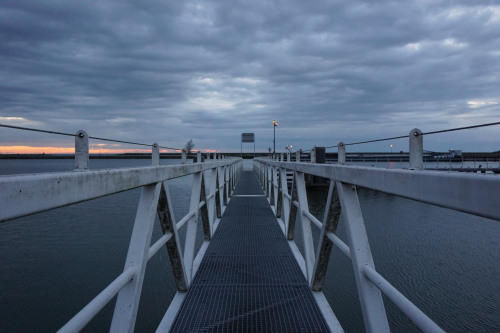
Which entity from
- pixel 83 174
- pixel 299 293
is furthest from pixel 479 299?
pixel 83 174

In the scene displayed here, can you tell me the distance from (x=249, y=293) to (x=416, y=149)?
10.4 ft

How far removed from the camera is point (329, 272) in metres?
10.6

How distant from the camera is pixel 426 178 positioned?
1.53 metres

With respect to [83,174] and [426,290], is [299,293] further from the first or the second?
[426,290]

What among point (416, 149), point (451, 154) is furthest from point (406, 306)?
point (451, 154)

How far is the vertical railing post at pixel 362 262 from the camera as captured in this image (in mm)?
2355

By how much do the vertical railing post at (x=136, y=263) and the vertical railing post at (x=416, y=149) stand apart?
2234mm

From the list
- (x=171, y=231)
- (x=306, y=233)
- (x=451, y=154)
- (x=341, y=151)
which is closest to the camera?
(x=451, y=154)

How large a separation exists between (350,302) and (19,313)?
9672 mm

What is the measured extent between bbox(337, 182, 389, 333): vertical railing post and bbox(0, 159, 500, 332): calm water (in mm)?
6131

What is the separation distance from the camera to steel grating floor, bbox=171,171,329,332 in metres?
3.57

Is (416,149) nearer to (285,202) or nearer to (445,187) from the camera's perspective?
(445,187)

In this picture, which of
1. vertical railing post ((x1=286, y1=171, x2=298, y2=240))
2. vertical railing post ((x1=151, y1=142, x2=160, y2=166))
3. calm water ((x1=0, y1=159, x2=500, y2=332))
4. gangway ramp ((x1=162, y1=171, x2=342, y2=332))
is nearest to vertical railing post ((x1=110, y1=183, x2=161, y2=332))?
vertical railing post ((x1=151, y1=142, x2=160, y2=166))

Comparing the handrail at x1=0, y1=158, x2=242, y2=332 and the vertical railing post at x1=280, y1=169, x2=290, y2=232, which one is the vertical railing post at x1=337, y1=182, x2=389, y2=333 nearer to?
the handrail at x1=0, y1=158, x2=242, y2=332
